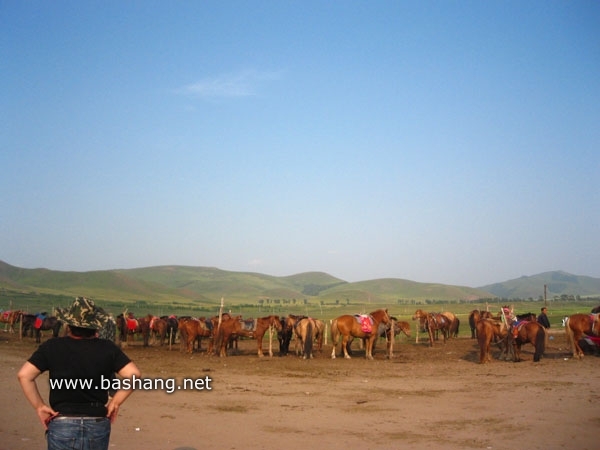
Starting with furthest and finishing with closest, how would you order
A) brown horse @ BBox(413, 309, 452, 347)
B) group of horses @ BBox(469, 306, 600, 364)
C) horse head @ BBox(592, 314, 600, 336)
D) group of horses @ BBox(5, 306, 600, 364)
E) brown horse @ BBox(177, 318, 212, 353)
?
brown horse @ BBox(413, 309, 452, 347) → brown horse @ BBox(177, 318, 212, 353) → horse head @ BBox(592, 314, 600, 336) → group of horses @ BBox(5, 306, 600, 364) → group of horses @ BBox(469, 306, 600, 364)

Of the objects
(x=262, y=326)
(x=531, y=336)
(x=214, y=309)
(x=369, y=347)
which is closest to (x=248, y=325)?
(x=262, y=326)

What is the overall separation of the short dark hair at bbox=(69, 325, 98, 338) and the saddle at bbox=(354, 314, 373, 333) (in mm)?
19330

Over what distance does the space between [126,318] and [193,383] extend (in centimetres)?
1540

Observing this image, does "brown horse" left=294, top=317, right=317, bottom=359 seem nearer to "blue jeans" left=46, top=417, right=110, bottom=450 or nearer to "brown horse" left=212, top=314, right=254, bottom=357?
"brown horse" left=212, top=314, right=254, bottom=357

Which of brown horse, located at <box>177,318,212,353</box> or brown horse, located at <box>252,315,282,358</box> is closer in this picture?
brown horse, located at <box>252,315,282,358</box>

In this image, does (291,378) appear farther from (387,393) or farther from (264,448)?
(264,448)

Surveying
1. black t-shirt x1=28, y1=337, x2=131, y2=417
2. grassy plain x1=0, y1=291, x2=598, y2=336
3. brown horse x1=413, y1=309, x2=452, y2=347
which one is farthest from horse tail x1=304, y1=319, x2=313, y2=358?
grassy plain x1=0, y1=291, x2=598, y2=336

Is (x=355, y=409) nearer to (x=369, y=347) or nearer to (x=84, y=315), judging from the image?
(x=84, y=315)

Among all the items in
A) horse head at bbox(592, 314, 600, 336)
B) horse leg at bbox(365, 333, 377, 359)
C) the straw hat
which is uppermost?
the straw hat

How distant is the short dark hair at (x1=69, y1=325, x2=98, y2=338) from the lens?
15.9 feet

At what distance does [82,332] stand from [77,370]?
319 millimetres

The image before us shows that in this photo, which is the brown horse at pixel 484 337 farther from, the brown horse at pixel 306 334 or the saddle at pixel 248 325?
the saddle at pixel 248 325

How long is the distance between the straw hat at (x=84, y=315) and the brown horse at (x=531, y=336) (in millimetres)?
18520

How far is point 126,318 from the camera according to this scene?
95.9 feet
